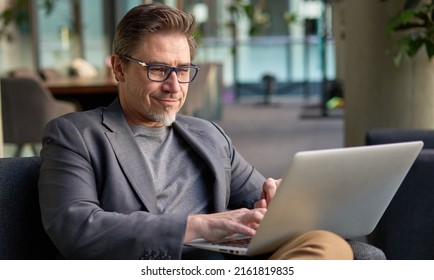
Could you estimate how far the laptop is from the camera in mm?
1854

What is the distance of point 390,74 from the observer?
5082 millimetres

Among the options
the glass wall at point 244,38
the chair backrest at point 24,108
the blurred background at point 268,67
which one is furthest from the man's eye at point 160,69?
the glass wall at point 244,38

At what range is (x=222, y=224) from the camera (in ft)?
6.66

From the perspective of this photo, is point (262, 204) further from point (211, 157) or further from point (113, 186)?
point (113, 186)

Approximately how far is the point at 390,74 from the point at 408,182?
189cm

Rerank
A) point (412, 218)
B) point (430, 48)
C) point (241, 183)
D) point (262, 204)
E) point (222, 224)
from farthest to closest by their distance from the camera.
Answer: point (430, 48) → point (412, 218) → point (241, 183) → point (262, 204) → point (222, 224)

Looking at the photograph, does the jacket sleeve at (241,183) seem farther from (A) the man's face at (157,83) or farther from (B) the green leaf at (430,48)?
(B) the green leaf at (430,48)

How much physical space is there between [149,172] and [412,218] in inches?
56.3

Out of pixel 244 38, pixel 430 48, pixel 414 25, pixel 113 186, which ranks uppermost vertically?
pixel 414 25

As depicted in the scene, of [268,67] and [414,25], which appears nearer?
[414,25]

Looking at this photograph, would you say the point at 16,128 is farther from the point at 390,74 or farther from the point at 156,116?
the point at 156,116

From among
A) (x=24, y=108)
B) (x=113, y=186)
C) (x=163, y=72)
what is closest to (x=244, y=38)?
(x=24, y=108)

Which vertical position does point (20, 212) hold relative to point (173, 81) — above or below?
below
